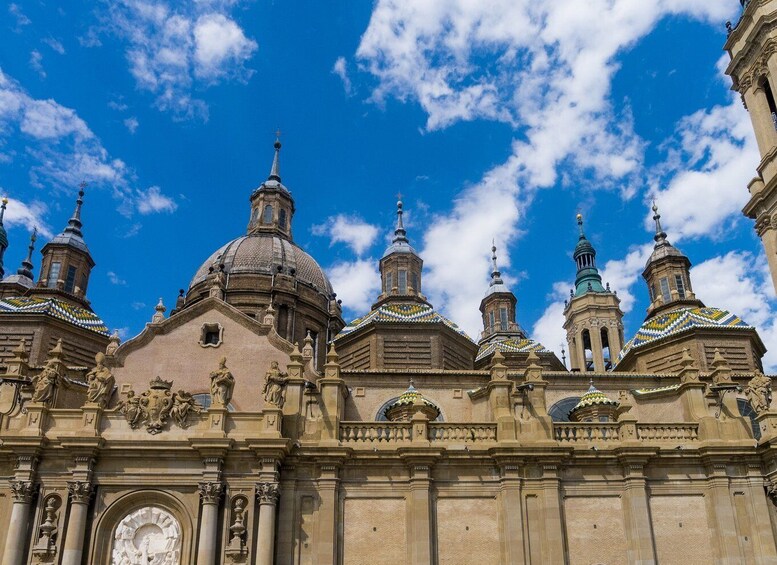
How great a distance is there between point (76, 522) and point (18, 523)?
→ 72.9 inches

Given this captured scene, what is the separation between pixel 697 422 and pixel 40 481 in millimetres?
23826

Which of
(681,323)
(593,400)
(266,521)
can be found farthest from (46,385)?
(681,323)

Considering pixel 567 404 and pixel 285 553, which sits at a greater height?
pixel 567 404

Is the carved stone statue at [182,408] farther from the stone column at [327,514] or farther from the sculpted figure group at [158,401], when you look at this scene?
the stone column at [327,514]

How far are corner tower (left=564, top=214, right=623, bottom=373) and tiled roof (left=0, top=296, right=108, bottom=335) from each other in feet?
140

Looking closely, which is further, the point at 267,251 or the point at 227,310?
the point at 267,251

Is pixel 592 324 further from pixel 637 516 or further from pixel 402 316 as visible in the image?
pixel 637 516

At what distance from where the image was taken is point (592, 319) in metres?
68.3

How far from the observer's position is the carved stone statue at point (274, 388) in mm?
27016

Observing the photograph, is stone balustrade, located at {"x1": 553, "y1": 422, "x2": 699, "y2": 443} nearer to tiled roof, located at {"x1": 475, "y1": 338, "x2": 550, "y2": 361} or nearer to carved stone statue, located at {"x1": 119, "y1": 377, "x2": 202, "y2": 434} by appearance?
carved stone statue, located at {"x1": 119, "y1": 377, "x2": 202, "y2": 434}

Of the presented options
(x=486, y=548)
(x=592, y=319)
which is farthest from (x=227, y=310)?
(x=592, y=319)

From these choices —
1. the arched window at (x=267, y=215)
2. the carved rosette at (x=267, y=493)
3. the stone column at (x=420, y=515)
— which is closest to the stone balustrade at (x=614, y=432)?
the stone column at (x=420, y=515)

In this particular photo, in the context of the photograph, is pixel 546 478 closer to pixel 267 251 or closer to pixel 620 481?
pixel 620 481

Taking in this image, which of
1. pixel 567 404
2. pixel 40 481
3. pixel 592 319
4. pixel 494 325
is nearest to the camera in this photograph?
pixel 40 481
